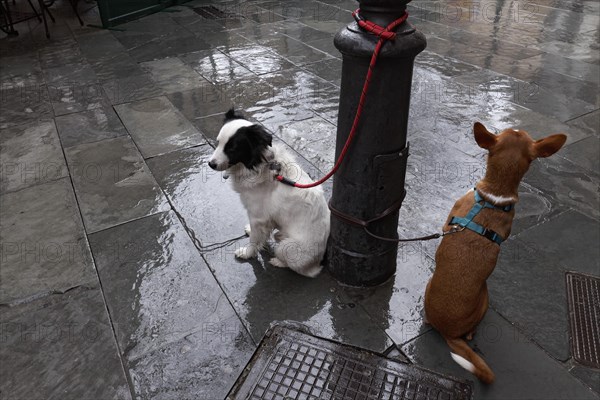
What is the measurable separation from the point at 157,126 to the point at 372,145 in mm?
3864

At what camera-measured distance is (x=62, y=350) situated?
9.49 feet

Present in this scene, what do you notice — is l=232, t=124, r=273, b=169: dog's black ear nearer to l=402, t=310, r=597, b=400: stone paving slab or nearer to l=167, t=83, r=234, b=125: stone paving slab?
l=402, t=310, r=597, b=400: stone paving slab

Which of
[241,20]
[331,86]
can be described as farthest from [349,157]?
[241,20]

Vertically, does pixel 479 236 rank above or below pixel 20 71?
above

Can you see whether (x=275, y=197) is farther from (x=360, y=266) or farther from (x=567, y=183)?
(x=567, y=183)

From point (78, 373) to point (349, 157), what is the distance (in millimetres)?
2199

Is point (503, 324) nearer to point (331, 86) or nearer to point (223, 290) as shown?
point (223, 290)

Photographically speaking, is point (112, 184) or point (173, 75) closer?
point (112, 184)

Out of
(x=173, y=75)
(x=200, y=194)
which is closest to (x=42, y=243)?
(x=200, y=194)

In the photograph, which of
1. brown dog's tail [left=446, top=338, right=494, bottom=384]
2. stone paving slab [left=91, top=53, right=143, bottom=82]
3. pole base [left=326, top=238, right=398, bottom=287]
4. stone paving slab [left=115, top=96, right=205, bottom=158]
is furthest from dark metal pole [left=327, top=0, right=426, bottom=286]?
stone paving slab [left=91, top=53, right=143, bottom=82]

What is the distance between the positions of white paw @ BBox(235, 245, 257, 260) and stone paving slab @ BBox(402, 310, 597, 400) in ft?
4.60

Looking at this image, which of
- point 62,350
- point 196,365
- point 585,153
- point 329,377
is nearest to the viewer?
point 329,377

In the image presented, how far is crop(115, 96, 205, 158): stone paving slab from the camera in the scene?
5.30 meters

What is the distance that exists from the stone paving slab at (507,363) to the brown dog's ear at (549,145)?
1.27 metres
